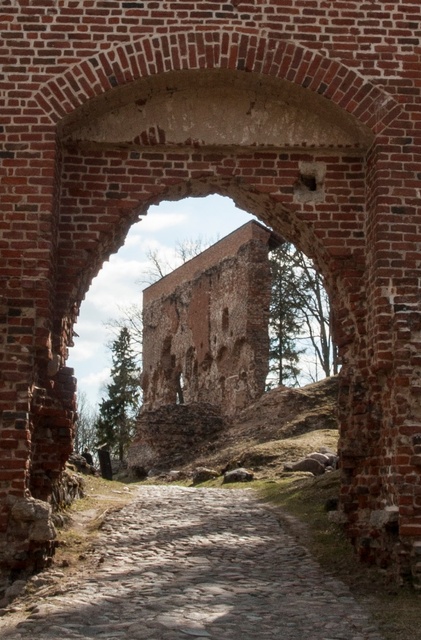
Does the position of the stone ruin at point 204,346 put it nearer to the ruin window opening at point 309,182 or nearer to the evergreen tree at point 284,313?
the evergreen tree at point 284,313

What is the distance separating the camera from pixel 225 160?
27.1 ft

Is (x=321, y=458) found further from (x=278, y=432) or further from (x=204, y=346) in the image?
(x=204, y=346)

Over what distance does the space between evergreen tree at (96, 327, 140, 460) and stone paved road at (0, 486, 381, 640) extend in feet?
93.2

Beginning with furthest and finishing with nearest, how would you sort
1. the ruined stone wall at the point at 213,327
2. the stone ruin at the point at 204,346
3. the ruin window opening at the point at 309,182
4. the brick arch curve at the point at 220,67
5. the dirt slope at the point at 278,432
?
the ruined stone wall at the point at 213,327, the stone ruin at the point at 204,346, the dirt slope at the point at 278,432, the ruin window opening at the point at 309,182, the brick arch curve at the point at 220,67

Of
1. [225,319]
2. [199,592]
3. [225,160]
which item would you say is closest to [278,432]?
[225,319]

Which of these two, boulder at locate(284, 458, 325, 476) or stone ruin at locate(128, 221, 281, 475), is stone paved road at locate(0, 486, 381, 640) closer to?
boulder at locate(284, 458, 325, 476)

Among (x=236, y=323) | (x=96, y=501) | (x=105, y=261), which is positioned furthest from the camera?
(x=236, y=323)

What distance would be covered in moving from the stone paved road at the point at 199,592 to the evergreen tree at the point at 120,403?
2840 cm

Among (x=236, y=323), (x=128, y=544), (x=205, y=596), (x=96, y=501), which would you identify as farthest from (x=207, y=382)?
(x=205, y=596)

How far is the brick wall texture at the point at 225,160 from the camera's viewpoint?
24.8 feet

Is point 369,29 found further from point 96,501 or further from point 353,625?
point 96,501

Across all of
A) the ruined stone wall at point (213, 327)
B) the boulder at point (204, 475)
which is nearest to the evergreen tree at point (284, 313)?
the ruined stone wall at point (213, 327)

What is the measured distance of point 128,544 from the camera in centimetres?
878

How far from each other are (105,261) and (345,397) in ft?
8.67
